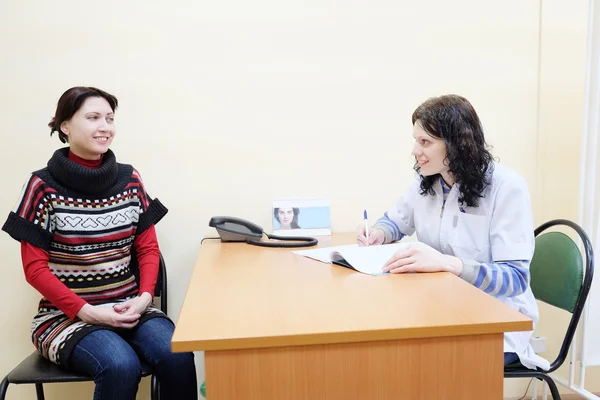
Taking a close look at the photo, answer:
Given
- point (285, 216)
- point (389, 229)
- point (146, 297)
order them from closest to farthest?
1. point (146, 297)
2. point (389, 229)
3. point (285, 216)

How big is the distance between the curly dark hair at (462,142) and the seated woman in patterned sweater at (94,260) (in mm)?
929

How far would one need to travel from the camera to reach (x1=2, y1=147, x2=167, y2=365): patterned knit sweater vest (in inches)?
61.3

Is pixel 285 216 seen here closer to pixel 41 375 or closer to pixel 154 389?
pixel 154 389

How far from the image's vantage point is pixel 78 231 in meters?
1.63

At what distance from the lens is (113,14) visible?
2127 millimetres

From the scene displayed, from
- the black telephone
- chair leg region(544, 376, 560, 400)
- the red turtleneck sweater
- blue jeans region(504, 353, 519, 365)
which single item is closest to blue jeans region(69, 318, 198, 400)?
the red turtleneck sweater

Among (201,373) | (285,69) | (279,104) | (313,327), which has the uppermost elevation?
(285,69)

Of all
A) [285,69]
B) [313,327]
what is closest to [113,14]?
[285,69]

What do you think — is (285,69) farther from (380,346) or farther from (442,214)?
(380,346)

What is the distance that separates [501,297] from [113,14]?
174cm

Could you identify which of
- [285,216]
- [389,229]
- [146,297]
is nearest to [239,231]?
[285,216]

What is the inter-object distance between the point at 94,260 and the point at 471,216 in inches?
44.7

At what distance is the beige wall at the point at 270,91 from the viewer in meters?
2.12

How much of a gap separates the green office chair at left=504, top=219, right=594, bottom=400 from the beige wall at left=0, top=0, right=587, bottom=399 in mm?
692
